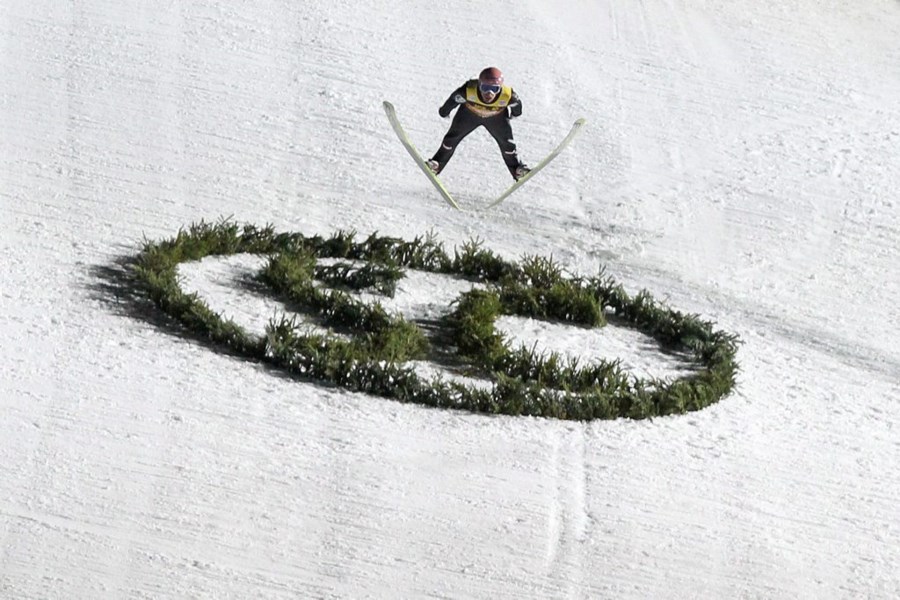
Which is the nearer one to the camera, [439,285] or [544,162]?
[439,285]

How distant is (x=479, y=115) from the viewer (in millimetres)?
14234

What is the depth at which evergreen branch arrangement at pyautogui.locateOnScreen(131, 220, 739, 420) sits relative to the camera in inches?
483

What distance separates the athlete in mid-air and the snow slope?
1086 millimetres

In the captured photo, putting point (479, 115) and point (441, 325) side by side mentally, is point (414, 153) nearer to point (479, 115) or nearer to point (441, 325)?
point (479, 115)

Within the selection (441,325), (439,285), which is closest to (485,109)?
(439,285)

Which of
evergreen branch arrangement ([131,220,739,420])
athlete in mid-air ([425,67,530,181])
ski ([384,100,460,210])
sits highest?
athlete in mid-air ([425,67,530,181])

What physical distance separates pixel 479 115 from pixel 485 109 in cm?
20

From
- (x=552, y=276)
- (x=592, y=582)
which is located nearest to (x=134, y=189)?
→ (x=552, y=276)

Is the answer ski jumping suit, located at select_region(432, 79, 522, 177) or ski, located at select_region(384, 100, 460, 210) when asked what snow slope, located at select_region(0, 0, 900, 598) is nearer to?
ski, located at select_region(384, 100, 460, 210)

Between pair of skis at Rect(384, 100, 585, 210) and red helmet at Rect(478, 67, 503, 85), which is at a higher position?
red helmet at Rect(478, 67, 503, 85)

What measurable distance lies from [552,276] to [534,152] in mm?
3563

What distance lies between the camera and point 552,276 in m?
14.2

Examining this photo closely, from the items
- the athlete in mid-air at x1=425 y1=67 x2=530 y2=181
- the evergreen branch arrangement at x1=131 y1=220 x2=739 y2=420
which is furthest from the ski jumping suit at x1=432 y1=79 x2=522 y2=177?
the evergreen branch arrangement at x1=131 y1=220 x2=739 y2=420

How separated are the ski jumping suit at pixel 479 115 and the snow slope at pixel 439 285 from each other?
943 millimetres
